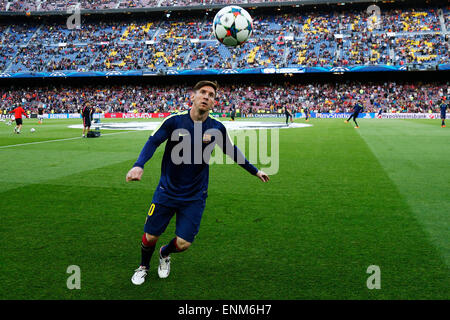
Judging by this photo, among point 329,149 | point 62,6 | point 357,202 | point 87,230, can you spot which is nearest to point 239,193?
point 357,202

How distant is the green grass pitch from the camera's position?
375cm

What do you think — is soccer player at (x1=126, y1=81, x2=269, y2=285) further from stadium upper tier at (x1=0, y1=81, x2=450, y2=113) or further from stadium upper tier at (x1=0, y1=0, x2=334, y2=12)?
stadium upper tier at (x1=0, y1=0, x2=334, y2=12)

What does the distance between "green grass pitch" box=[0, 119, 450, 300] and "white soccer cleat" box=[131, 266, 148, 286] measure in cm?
7

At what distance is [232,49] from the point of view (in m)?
52.3

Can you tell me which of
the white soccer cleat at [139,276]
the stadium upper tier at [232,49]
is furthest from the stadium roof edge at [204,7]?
the white soccer cleat at [139,276]

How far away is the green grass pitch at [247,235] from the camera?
3748mm

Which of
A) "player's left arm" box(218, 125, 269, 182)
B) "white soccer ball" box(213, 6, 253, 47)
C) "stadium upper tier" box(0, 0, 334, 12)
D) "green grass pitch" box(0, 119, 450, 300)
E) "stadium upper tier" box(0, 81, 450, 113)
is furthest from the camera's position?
"stadium upper tier" box(0, 0, 334, 12)

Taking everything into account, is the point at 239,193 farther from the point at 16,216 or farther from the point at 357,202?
the point at 16,216

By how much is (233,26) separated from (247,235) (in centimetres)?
954

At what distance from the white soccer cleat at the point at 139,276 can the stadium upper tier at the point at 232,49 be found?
46.4 metres

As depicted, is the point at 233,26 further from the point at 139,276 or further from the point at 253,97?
the point at 253,97

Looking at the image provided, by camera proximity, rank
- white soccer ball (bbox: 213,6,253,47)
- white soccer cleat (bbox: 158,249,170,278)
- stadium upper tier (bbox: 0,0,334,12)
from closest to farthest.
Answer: white soccer cleat (bbox: 158,249,170,278) → white soccer ball (bbox: 213,6,253,47) → stadium upper tier (bbox: 0,0,334,12)

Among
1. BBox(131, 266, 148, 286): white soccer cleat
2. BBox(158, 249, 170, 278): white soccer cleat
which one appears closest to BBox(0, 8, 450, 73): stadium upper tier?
BBox(158, 249, 170, 278): white soccer cleat
